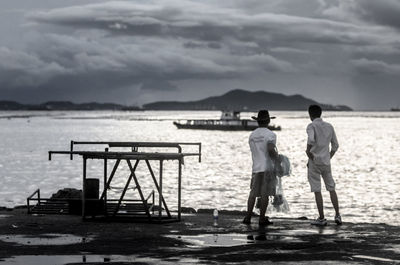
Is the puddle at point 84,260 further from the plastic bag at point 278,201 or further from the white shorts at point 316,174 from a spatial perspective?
the white shorts at point 316,174

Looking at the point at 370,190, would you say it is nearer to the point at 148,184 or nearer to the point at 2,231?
the point at 148,184

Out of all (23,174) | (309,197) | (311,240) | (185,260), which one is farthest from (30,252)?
(23,174)

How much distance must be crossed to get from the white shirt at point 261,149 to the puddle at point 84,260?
4259 mm

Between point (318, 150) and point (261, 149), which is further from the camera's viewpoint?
point (318, 150)

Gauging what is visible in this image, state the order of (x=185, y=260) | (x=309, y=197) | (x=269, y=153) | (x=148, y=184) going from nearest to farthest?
1. (x=185, y=260)
2. (x=269, y=153)
3. (x=309, y=197)
4. (x=148, y=184)

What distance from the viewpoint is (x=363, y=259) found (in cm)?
1187

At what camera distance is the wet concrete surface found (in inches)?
465

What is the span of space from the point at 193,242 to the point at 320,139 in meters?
3.68

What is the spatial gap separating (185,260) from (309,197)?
35.3 m

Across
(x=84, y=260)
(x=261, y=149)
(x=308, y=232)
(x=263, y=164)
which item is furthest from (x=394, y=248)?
(x=84, y=260)

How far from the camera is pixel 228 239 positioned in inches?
547

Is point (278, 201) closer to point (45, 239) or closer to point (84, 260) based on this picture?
point (45, 239)

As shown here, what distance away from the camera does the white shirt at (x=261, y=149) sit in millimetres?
15695

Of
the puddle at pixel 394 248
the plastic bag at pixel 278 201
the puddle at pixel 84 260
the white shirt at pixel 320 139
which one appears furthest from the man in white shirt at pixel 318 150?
the puddle at pixel 84 260
